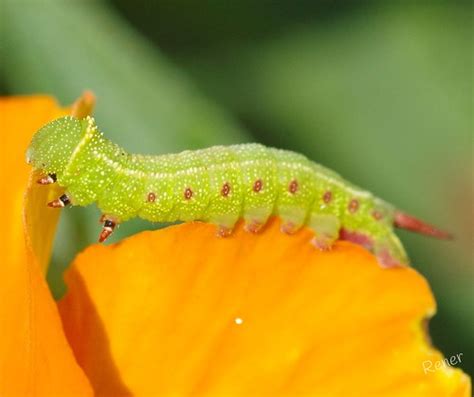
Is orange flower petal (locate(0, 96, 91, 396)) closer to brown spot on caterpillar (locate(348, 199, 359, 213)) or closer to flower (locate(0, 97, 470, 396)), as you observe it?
flower (locate(0, 97, 470, 396))

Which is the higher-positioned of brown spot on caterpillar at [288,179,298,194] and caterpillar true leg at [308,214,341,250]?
brown spot on caterpillar at [288,179,298,194]

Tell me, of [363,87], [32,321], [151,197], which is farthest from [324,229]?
[363,87]

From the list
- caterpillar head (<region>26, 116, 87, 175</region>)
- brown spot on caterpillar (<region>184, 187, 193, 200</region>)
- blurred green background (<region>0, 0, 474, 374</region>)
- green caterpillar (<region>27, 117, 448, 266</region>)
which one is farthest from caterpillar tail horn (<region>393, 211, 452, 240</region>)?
blurred green background (<region>0, 0, 474, 374</region>)

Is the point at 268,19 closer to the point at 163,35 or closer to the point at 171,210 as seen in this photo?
the point at 163,35

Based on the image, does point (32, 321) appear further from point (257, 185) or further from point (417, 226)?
point (417, 226)

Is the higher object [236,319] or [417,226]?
[417,226]

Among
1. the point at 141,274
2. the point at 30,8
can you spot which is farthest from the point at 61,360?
the point at 30,8

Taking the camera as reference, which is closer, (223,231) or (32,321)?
(32,321)
